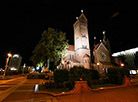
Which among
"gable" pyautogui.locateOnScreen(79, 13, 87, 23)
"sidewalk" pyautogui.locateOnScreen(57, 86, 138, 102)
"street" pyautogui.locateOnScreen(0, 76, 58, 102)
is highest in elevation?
"gable" pyautogui.locateOnScreen(79, 13, 87, 23)

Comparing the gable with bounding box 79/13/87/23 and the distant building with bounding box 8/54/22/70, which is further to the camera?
the distant building with bounding box 8/54/22/70

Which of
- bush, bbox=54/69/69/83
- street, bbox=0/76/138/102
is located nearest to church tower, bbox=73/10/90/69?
bush, bbox=54/69/69/83

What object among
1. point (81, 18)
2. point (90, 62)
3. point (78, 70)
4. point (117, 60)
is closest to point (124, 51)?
point (117, 60)

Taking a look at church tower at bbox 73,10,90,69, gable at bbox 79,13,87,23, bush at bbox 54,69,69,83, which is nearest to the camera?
bush at bbox 54,69,69,83

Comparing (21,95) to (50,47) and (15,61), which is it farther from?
(15,61)

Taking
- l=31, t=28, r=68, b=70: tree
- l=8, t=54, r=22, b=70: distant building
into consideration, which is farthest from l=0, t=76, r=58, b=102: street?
l=8, t=54, r=22, b=70: distant building

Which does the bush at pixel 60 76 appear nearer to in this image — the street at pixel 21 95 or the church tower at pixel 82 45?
the street at pixel 21 95

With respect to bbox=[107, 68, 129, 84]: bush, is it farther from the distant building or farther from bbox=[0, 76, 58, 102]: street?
the distant building

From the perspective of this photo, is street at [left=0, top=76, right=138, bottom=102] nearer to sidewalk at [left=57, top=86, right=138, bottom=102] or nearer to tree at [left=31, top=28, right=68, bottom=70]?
sidewalk at [left=57, top=86, right=138, bottom=102]

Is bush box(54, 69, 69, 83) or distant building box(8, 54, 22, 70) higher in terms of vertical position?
distant building box(8, 54, 22, 70)

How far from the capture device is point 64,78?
10.8 metres

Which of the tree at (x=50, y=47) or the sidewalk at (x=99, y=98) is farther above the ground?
the tree at (x=50, y=47)

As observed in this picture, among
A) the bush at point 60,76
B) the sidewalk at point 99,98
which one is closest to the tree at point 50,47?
the bush at point 60,76

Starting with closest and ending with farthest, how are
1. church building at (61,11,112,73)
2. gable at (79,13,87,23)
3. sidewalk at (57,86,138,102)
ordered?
1. sidewalk at (57,86,138,102)
2. church building at (61,11,112,73)
3. gable at (79,13,87,23)
